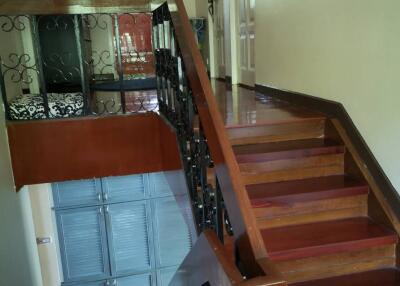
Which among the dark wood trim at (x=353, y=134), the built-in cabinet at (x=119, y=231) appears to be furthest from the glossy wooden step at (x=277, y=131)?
the built-in cabinet at (x=119, y=231)

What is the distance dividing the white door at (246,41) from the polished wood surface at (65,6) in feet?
4.37

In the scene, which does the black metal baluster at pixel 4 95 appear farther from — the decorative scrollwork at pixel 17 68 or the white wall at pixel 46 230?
the white wall at pixel 46 230

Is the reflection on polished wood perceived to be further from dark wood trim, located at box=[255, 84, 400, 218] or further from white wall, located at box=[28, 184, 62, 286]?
white wall, located at box=[28, 184, 62, 286]

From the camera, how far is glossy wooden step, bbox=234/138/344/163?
2596 millimetres

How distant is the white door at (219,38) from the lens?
6.24 m

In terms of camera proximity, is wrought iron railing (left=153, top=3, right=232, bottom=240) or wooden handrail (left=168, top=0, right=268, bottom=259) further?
wrought iron railing (left=153, top=3, right=232, bottom=240)

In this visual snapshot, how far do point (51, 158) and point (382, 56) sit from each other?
2.98 meters

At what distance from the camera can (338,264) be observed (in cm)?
219

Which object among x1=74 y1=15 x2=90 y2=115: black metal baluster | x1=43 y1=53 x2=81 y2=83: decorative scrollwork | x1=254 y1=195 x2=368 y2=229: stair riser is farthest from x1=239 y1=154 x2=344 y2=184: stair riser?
x1=43 y1=53 x2=81 y2=83: decorative scrollwork

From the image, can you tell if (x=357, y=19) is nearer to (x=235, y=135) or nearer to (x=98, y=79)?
(x=235, y=135)

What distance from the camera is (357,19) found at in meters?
2.65

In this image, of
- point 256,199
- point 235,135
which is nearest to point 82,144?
point 235,135

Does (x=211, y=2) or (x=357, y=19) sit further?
(x=211, y=2)

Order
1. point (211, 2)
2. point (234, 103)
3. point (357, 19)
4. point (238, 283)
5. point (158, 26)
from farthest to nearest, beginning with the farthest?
point (211, 2), point (234, 103), point (158, 26), point (357, 19), point (238, 283)
